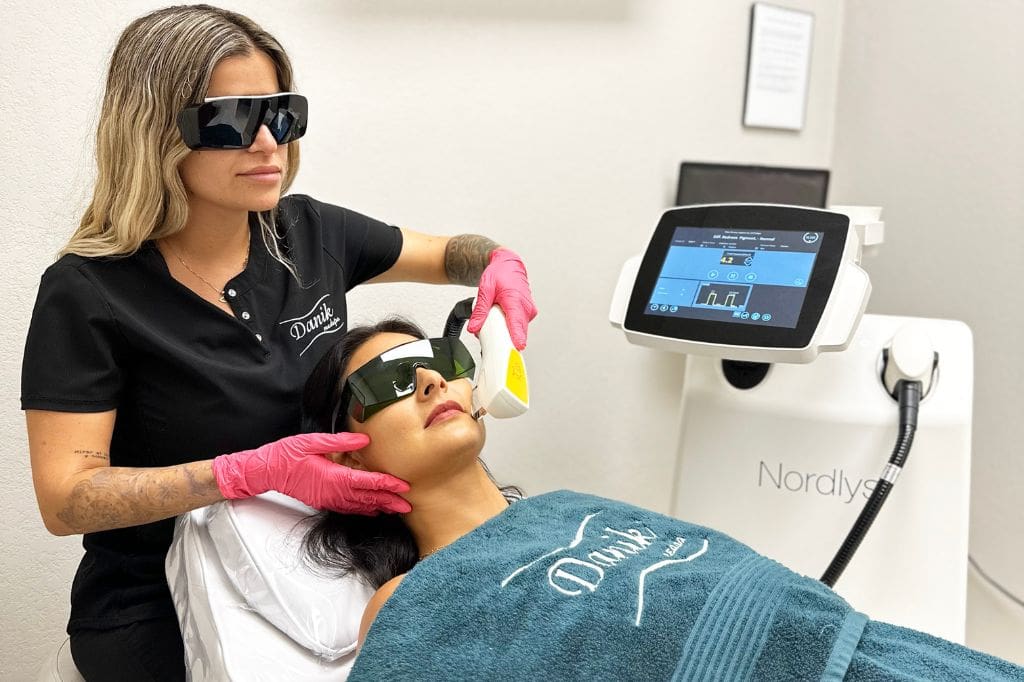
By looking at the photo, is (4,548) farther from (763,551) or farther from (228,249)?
(763,551)

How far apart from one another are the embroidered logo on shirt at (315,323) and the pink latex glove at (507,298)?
0.21m

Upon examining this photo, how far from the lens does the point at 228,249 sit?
1317mm

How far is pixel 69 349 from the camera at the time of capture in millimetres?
1140

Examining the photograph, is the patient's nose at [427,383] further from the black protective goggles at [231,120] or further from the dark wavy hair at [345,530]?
the black protective goggles at [231,120]

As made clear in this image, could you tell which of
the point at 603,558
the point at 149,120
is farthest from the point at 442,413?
the point at 149,120

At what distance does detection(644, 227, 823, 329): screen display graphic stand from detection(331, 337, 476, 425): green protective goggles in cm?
35

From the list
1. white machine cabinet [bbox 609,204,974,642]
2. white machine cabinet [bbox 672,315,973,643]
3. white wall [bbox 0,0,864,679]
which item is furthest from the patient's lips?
white wall [bbox 0,0,864,679]

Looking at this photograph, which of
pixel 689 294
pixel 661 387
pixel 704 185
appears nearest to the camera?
pixel 689 294

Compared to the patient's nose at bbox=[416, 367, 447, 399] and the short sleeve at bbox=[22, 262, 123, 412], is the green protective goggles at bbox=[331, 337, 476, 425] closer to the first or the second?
the patient's nose at bbox=[416, 367, 447, 399]

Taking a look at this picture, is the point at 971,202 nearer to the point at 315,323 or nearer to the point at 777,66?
the point at 777,66

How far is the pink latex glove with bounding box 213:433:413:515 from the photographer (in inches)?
45.3

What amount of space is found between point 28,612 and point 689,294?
48.7 inches

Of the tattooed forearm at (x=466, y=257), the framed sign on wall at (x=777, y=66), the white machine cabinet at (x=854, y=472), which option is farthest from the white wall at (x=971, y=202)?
the tattooed forearm at (x=466, y=257)

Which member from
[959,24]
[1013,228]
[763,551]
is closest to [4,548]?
[763,551]
